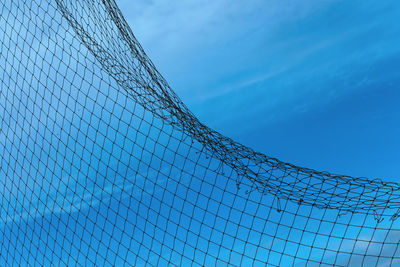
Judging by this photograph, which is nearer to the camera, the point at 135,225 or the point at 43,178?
the point at 135,225

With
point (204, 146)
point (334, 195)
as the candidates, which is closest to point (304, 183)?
point (334, 195)

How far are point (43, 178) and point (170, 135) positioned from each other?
1367 millimetres

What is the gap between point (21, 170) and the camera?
385cm

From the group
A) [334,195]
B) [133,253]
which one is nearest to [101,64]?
[133,253]

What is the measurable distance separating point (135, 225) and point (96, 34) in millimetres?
1376

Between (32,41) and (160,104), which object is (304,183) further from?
(32,41)

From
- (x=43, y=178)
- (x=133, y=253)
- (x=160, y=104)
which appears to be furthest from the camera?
(x=43, y=178)

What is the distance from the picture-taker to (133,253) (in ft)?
10.5

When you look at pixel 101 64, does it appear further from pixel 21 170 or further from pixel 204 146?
pixel 21 170

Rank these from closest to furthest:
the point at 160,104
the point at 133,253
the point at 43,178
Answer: the point at 160,104 → the point at 133,253 → the point at 43,178

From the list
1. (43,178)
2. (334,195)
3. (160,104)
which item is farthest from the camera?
(43,178)

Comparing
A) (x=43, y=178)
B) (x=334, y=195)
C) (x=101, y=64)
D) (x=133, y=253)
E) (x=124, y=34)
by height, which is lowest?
(x=133, y=253)

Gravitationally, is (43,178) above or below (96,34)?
below

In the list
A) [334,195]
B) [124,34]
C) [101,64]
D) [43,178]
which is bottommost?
[43,178]
